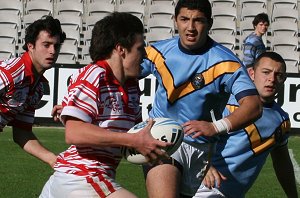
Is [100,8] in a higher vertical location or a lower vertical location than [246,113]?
lower

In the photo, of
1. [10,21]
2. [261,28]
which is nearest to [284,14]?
[261,28]

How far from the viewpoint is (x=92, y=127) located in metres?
4.82

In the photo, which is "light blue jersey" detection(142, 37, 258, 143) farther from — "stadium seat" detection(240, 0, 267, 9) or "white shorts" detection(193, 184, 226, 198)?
"stadium seat" detection(240, 0, 267, 9)

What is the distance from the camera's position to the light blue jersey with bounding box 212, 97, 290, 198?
6.97 metres

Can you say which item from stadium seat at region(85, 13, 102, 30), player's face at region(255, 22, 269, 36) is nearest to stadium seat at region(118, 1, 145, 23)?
stadium seat at region(85, 13, 102, 30)

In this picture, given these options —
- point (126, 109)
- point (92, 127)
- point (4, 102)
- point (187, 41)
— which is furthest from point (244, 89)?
point (4, 102)

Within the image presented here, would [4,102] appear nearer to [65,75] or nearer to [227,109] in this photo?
[227,109]

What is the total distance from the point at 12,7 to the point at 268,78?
53.0 feet

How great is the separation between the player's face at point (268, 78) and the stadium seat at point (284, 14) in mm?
15416

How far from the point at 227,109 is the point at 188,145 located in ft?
2.06

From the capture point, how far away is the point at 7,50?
2053 centimetres

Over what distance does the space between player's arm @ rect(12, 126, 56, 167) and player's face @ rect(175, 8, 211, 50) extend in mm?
1302

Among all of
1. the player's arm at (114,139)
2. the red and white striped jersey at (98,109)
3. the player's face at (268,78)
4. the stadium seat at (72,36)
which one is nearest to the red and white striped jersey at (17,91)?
the player's face at (268,78)

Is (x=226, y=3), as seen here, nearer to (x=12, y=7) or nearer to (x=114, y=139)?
(x=12, y=7)
